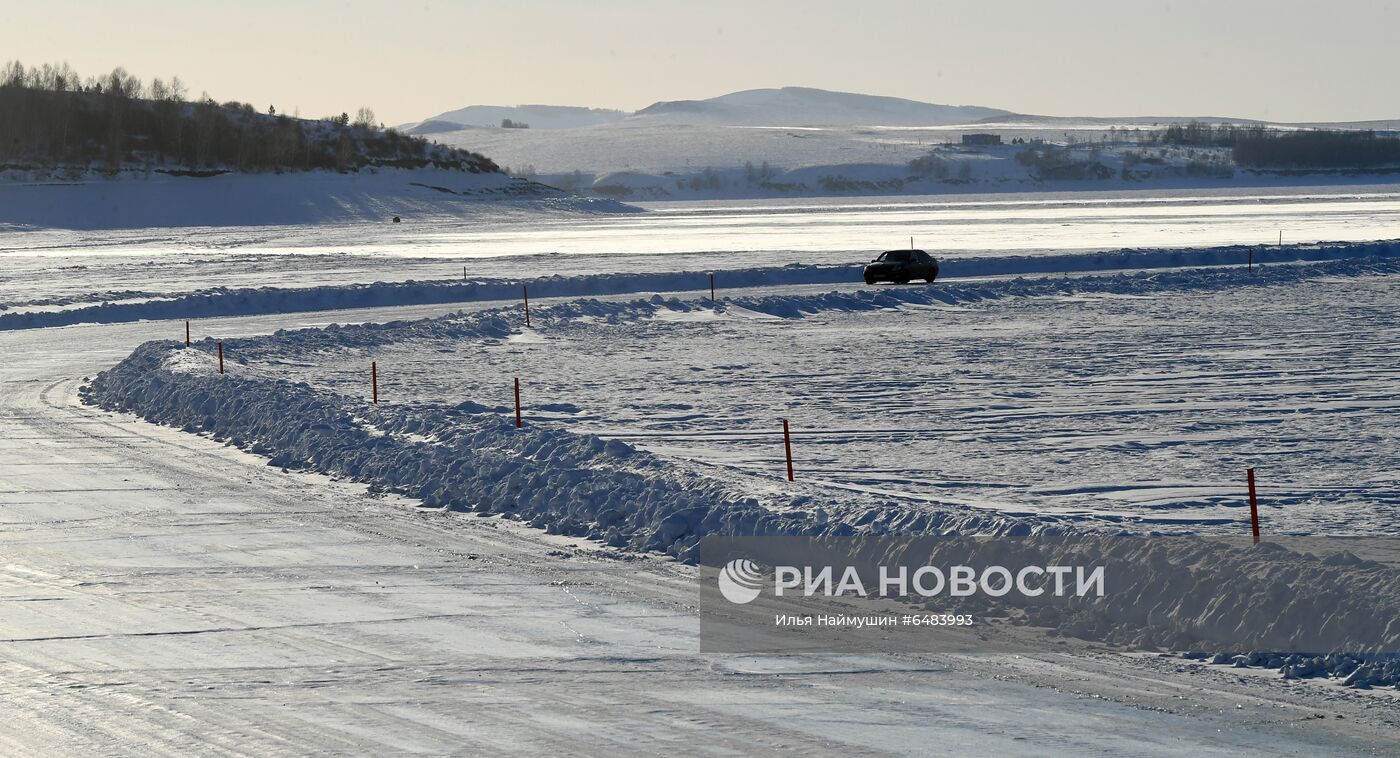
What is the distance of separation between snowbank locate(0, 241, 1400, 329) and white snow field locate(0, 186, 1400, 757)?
3152 millimetres

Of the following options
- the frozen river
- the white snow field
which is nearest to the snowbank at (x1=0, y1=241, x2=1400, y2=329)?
the white snow field

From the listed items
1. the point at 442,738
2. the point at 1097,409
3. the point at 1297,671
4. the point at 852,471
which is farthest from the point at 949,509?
the point at 1097,409

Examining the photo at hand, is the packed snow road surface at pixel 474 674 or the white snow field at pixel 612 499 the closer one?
the packed snow road surface at pixel 474 674

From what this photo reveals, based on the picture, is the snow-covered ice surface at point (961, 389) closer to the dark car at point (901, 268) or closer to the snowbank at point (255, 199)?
the dark car at point (901, 268)

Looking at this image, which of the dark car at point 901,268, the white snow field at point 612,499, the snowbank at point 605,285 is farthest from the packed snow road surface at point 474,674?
the dark car at point 901,268

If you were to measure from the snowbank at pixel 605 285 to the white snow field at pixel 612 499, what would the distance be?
3.15 m

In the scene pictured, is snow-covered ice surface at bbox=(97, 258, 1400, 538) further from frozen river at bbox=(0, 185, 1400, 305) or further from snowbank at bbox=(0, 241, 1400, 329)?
frozen river at bbox=(0, 185, 1400, 305)

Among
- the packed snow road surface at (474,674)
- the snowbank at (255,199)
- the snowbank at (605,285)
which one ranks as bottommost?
the packed snow road surface at (474,674)

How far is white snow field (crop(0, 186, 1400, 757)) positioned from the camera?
8406 mm

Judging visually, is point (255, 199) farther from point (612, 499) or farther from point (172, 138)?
point (612, 499)

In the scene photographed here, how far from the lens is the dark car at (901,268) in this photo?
47.2 m

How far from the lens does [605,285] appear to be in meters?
48.3

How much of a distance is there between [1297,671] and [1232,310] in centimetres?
2834

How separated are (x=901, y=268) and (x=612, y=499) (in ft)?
111
